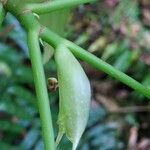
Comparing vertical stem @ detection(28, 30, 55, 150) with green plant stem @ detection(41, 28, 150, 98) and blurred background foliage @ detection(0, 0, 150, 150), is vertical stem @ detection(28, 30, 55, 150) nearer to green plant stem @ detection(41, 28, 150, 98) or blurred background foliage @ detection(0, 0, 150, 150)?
green plant stem @ detection(41, 28, 150, 98)

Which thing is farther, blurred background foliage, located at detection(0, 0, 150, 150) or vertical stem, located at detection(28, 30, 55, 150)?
blurred background foliage, located at detection(0, 0, 150, 150)

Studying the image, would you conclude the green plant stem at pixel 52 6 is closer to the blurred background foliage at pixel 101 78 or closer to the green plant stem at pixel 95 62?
the green plant stem at pixel 95 62

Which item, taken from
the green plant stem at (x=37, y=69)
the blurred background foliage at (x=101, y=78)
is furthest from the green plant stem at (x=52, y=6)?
the blurred background foliage at (x=101, y=78)

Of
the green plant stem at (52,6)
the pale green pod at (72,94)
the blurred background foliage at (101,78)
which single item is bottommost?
the blurred background foliage at (101,78)

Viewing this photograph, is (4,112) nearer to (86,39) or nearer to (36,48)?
(86,39)

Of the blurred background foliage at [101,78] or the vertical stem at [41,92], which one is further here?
the blurred background foliage at [101,78]

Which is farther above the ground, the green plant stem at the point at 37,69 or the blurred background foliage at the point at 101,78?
the green plant stem at the point at 37,69

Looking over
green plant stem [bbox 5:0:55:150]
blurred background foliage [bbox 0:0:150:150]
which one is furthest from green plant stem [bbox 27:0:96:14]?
blurred background foliage [bbox 0:0:150:150]
